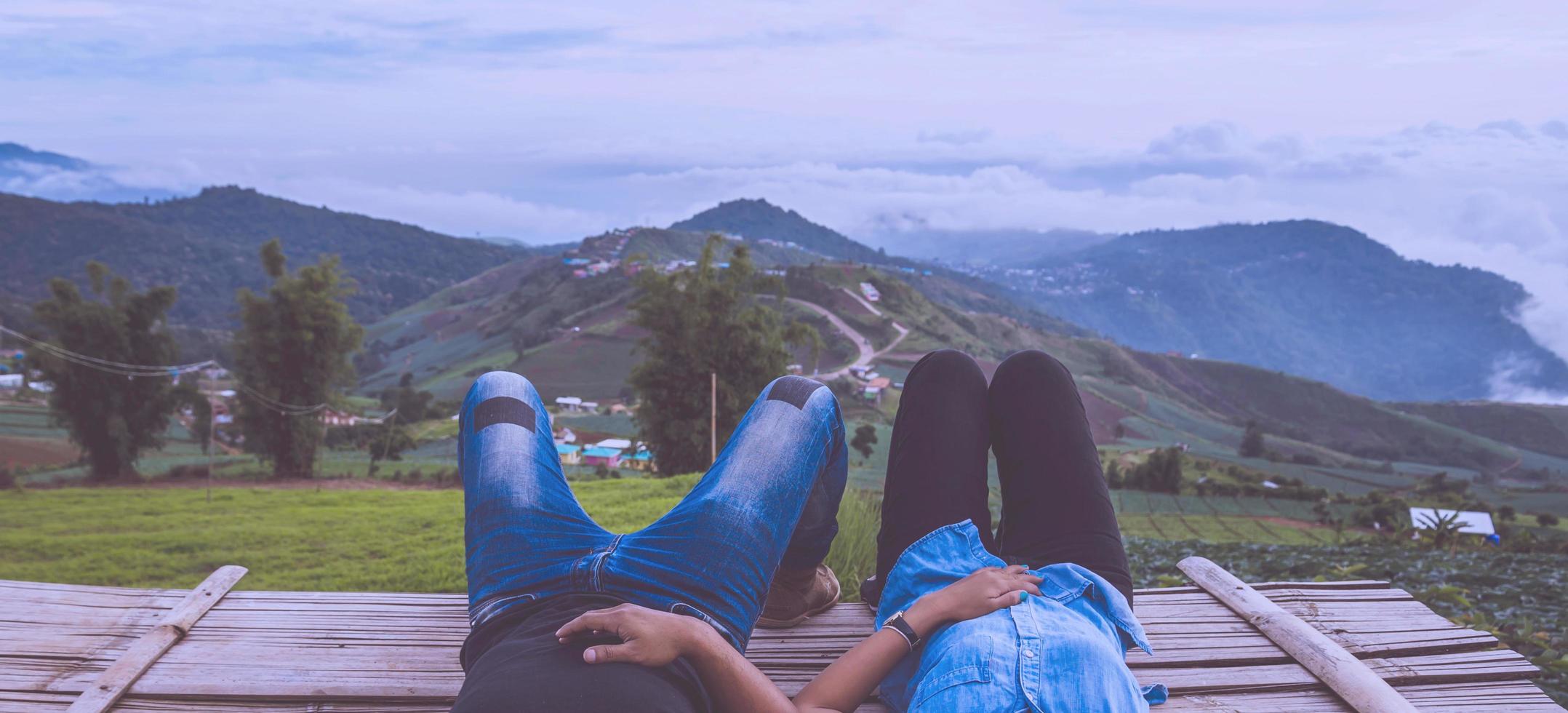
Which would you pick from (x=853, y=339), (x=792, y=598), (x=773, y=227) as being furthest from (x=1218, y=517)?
(x=773, y=227)

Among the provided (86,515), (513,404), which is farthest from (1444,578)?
(86,515)

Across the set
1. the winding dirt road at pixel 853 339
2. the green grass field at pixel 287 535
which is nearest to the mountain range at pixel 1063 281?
the winding dirt road at pixel 853 339

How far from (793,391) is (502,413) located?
25.0 inches

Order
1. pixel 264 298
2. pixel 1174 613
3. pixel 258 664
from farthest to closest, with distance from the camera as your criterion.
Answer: pixel 264 298, pixel 1174 613, pixel 258 664

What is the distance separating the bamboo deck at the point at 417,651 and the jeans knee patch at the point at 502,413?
65 cm

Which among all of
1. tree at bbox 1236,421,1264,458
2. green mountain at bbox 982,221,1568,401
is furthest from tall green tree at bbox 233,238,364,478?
green mountain at bbox 982,221,1568,401

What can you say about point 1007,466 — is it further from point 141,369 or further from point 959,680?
point 141,369

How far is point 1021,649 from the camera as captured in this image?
4.50 feet

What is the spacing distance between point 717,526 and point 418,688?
0.90m

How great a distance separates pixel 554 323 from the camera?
7731 cm

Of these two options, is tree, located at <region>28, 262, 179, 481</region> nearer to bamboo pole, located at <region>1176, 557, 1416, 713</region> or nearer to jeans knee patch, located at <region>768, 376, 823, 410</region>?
jeans knee patch, located at <region>768, 376, 823, 410</region>

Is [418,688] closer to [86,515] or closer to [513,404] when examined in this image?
[513,404]

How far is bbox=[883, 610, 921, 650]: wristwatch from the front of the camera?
1.52 metres

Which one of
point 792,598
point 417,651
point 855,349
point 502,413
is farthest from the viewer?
point 855,349
